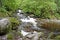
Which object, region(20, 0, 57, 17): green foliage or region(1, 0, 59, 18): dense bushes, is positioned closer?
region(1, 0, 59, 18): dense bushes

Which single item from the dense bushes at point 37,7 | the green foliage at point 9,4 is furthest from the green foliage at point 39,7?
the green foliage at point 9,4

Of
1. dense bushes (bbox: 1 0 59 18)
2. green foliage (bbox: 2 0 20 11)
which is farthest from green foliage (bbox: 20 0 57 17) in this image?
green foliage (bbox: 2 0 20 11)

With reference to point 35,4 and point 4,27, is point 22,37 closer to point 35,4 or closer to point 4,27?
point 4,27

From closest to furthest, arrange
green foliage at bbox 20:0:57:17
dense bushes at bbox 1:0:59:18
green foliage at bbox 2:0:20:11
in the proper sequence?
1. green foliage at bbox 2:0:20:11
2. dense bushes at bbox 1:0:59:18
3. green foliage at bbox 20:0:57:17

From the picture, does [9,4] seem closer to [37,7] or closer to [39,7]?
[37,7]

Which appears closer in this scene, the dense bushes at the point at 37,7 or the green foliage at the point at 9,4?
the green foliage at the point at 9,4

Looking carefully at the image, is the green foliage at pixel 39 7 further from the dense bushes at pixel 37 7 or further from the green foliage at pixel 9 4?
the green foliage at pixel 9 4

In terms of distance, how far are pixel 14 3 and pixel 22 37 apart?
10579 mm

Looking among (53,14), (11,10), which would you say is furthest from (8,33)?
(53,14)

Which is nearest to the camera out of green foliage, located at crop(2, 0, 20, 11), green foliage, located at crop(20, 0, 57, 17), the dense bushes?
green foliage, located at crop(2, 0, 20, 11)

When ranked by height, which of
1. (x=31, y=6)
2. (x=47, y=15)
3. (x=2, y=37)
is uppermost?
(x=31, y=6)

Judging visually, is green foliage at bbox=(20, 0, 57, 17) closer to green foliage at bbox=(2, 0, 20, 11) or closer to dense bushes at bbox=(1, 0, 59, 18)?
dense bushes at bbox=(1, 0, 59, 18)

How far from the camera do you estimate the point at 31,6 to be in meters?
23.8

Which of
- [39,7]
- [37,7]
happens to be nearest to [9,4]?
[37,7]
